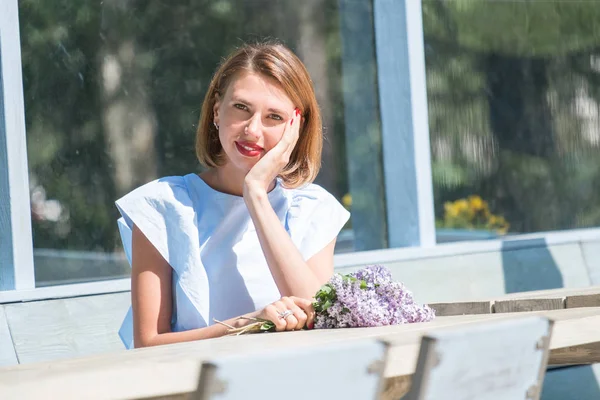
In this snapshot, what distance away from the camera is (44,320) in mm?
3490

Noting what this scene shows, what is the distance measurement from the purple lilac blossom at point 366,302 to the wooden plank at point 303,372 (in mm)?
993

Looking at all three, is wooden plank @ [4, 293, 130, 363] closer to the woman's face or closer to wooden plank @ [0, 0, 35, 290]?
wooden plank @ [0, 0, 35, 290]

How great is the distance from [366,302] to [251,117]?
0.80 metres

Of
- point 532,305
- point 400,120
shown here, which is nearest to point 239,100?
point 532,305

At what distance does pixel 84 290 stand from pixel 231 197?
0.80 meters

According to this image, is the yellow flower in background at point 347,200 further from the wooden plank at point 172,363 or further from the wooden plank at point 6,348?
the wooden plank at point 172,363

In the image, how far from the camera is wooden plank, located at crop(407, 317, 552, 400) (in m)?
1.61

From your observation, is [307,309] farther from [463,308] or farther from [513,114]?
[513,114]

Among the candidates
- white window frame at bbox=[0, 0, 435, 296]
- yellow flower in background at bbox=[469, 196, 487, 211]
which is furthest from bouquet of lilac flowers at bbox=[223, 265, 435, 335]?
yellow flower in background at bbox=[469, 196, 487, 211]

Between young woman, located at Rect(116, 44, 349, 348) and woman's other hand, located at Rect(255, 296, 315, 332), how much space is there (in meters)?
0.18

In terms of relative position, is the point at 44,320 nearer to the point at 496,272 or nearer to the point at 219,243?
the point at 219,243

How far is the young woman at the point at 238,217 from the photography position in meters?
2.94

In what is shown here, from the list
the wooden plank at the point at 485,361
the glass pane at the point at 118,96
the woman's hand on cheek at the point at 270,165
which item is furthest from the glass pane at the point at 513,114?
the wooden plank at the point at 485,361

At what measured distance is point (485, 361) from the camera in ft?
5.62
